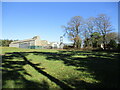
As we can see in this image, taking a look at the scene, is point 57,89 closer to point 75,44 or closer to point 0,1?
point 0,1

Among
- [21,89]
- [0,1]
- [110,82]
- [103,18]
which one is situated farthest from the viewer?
[103,18]

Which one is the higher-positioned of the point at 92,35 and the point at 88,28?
the point at 88,28

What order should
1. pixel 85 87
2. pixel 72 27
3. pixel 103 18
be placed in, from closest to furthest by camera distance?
pixel 85 87 < pixel 103 18 < pixel 72 27

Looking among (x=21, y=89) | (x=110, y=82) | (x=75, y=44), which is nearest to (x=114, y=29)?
(x=75, y=44)

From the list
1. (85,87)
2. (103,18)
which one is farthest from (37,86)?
(103,18)

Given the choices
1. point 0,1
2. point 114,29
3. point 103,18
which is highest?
point 103,18

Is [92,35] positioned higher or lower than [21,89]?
higher

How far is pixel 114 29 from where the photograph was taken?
3772 cm

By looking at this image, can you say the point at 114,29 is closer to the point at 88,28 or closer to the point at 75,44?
the point at 88,28

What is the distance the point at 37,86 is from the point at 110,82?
9.91ft

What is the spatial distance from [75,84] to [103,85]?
1089 mm

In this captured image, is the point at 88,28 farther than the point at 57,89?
Yes

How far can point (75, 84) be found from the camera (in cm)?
455

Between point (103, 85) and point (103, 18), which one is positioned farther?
point (103, 18)
